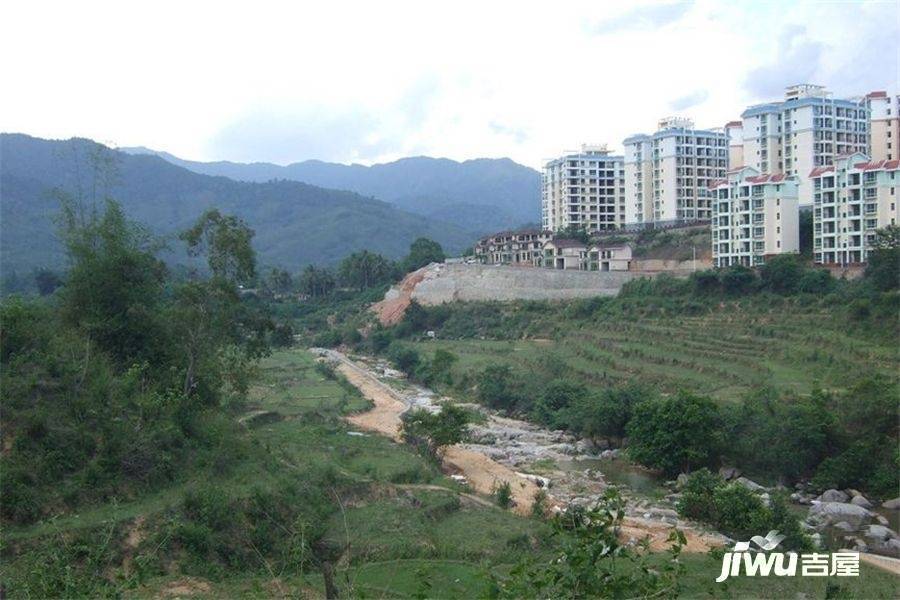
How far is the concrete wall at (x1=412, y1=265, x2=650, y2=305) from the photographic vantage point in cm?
4253

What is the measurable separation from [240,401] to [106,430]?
845cm

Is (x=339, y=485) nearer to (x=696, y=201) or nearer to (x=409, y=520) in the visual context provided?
(x=409, y=520)

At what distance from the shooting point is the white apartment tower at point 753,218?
123 ft

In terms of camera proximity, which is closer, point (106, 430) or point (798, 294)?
point (106, 430)

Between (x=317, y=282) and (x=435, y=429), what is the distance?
4095cm

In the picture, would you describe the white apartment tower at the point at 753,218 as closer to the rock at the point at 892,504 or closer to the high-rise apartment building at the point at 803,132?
the high-rise apartment building at the point at 803,132

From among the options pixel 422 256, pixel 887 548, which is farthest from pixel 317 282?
pixel 887 548

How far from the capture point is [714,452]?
772 inches

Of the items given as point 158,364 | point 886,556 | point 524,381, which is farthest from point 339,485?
point 524,381

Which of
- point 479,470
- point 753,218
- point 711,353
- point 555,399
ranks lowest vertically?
point 479,470

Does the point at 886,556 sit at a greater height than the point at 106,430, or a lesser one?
lesser

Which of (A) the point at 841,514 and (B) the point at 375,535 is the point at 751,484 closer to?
(A) the point at 841,514

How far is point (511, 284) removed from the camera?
46.2m

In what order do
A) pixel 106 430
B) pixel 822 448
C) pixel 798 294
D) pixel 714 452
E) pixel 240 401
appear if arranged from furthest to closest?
pixel 798 294 < pixel 240 401 < pixel 714 452 < pixel 822 448 < pixel 106 430
